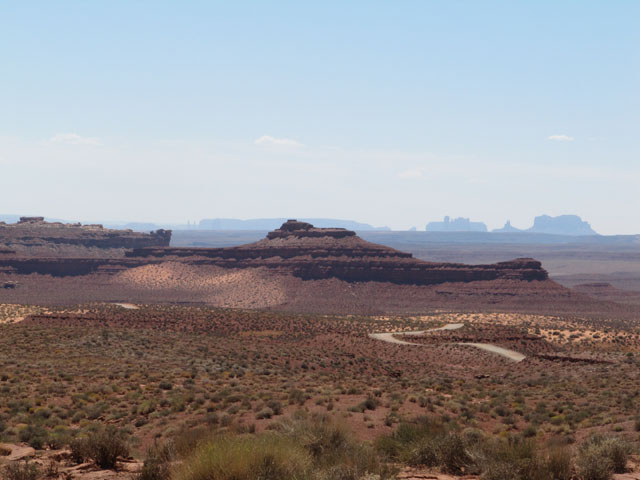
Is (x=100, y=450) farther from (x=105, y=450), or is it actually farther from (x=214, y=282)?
(x=214, y=282)

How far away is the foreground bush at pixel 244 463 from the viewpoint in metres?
11.4

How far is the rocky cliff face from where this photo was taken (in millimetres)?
121375

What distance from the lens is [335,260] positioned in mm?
126438

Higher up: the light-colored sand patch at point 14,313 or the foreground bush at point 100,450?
the foreground bush at point 100,450

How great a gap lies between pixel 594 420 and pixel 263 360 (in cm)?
2360

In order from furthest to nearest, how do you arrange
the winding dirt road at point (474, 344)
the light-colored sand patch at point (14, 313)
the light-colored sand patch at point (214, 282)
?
the light-colored sand patch at point (214, 282)
the light-colored sand patch at point (14, 313)
the winding dirt road at point (474, 344)

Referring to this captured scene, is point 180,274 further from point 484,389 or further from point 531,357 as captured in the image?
point 484,389

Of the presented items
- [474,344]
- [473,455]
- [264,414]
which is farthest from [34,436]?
[474,344]

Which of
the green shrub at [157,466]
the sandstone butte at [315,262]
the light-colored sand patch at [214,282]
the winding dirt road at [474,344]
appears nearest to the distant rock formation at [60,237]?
the sandstone butte at [315,262]

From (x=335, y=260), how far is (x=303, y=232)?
17.2m

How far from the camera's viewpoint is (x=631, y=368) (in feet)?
117

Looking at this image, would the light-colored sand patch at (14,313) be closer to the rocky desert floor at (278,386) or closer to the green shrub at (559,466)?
the rocky desert floor at (278,386)

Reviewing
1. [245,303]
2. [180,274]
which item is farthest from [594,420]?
[180,274]

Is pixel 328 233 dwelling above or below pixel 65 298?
above
